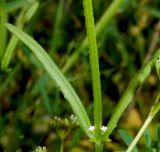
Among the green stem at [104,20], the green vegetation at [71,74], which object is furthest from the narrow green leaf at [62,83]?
the green stem at [104,20]

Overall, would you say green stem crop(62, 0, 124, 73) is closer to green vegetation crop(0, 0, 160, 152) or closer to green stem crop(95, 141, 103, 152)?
green vegetation crop(0, 0, 160, 152)

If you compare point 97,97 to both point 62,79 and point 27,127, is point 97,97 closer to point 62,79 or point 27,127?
point 62,79

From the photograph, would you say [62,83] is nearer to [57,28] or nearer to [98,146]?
[98,146]

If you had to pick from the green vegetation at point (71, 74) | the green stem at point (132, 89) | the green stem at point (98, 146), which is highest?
the green vegetation at point (71, 74)

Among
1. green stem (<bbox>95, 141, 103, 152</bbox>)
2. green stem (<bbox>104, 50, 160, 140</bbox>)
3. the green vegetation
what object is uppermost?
the green vegetation

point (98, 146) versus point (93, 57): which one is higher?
point (93, 57)

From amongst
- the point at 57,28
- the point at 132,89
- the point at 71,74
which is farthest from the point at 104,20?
the point at 132,89

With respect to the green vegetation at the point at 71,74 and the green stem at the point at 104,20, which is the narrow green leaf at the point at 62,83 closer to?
A: the green vegetation at the point at 71,74

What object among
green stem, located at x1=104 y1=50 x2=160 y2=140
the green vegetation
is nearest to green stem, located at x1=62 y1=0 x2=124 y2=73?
the green vegetation

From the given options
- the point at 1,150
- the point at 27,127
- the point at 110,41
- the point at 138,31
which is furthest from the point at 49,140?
the point at 138,31
